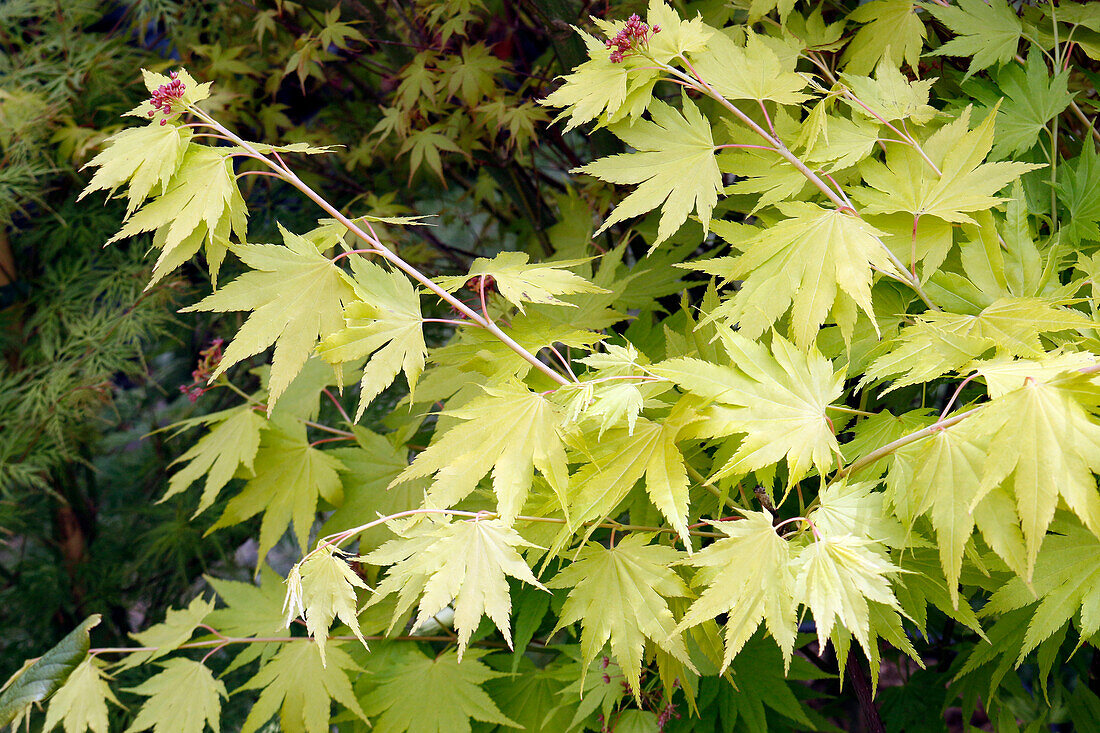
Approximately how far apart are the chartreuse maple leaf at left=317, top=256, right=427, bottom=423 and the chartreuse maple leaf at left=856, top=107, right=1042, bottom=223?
559 millimetres

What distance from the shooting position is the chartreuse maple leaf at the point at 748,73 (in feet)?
2.92

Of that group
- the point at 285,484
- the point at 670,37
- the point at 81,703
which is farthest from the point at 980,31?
the point at 81,703

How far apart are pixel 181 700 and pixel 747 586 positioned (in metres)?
1.01

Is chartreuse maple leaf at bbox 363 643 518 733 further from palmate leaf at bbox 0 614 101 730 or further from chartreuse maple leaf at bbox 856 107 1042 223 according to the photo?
chartreuse maple leaf at bbox 856 107 1042 223

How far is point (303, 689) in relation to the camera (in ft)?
3.66

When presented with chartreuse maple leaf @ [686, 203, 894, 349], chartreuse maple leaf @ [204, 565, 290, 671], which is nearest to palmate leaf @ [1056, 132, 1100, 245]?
chartreuse maple leaf @ [686, 203, 894, 349]

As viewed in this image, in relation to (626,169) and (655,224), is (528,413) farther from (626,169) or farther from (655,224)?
(655,224)

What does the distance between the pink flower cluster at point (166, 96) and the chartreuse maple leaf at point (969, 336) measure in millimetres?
793

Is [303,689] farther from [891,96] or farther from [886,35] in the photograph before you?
[886,35]

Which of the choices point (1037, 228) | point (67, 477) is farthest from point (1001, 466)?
point (67, 477)

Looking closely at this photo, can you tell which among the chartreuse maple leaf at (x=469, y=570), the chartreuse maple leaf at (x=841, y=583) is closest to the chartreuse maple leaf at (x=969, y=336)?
the chartreuse maple leaf at (x=841, y=583)

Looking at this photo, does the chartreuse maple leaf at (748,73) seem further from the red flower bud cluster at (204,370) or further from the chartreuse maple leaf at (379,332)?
the red flower bud cluster at (204,370)

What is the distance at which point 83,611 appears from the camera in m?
2.02

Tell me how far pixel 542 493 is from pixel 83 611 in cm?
182
